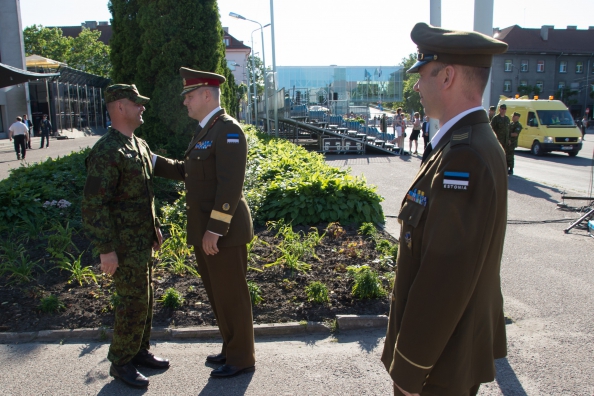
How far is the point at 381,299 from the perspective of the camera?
4852 mm

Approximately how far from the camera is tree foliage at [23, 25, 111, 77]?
56.6 meters

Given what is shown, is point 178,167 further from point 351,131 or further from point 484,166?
point 351,131

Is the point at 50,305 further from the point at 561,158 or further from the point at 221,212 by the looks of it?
the point at 561,158

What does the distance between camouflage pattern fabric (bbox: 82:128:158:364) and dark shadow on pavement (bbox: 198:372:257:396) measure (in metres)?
0.62

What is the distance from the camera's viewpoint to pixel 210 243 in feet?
10.9

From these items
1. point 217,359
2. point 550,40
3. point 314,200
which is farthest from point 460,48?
point 550,40

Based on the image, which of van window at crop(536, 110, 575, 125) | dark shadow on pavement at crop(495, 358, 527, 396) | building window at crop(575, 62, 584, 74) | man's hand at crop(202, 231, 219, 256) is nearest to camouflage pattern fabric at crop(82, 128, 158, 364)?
man's hand at crop(202, 231, 219, 256)

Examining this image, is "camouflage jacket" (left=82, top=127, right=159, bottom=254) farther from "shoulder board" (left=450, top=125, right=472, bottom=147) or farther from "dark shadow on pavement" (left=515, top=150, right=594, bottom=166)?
"dark shadow on pavement" (left=515, top=150, right=594, bottom=166)

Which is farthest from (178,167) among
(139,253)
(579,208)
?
(579,208)

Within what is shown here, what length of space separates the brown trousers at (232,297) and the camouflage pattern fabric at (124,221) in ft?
1.48

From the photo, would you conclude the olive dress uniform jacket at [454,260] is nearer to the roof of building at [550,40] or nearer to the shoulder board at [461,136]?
the shoulder board at [461,136]

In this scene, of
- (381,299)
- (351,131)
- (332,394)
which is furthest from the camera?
(351,131)

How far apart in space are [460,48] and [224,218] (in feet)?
6.71

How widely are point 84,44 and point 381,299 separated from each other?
63385 millimetres
